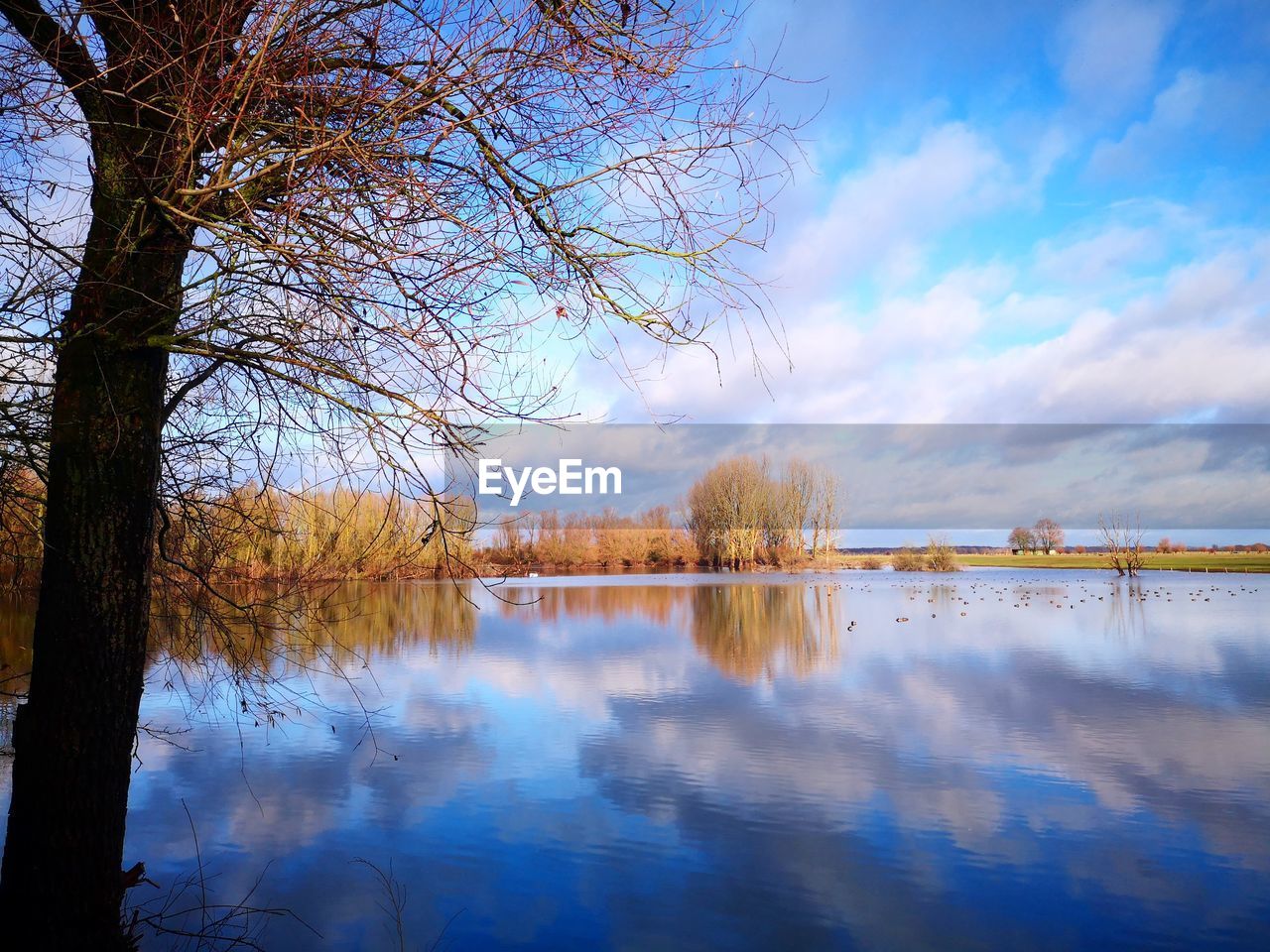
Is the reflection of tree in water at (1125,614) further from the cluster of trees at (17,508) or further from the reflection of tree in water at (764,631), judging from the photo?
the cluster of trees at (17,508)

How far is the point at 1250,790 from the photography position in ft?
21.2

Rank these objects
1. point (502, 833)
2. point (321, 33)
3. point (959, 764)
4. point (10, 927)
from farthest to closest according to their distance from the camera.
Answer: point (959, 764) < point (502, 833) < point (10, 927) < point (321, 33)

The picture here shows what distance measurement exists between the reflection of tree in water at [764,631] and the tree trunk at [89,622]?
9.28 m

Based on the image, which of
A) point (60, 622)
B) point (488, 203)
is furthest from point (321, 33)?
point (60, 622)

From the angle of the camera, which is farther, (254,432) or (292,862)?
(292,862)

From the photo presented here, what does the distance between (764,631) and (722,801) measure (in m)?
11.0

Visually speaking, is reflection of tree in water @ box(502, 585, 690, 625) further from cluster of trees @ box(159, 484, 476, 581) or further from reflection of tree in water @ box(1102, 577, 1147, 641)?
cluster of trees @ box(159, 484, 476, 581)

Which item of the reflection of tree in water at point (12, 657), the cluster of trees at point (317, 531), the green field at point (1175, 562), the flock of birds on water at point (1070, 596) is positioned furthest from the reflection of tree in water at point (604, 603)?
the green field at point (1175, 562)

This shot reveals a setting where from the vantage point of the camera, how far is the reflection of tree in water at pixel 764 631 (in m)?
12.9

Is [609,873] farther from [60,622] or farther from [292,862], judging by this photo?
[60,622]

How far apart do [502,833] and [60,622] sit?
11.3ft

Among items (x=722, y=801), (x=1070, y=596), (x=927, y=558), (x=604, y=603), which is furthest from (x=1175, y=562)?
(x=722, y=801)

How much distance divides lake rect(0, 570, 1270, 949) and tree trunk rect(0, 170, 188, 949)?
847 mm

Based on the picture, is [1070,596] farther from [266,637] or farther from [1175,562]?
[1175,562]
